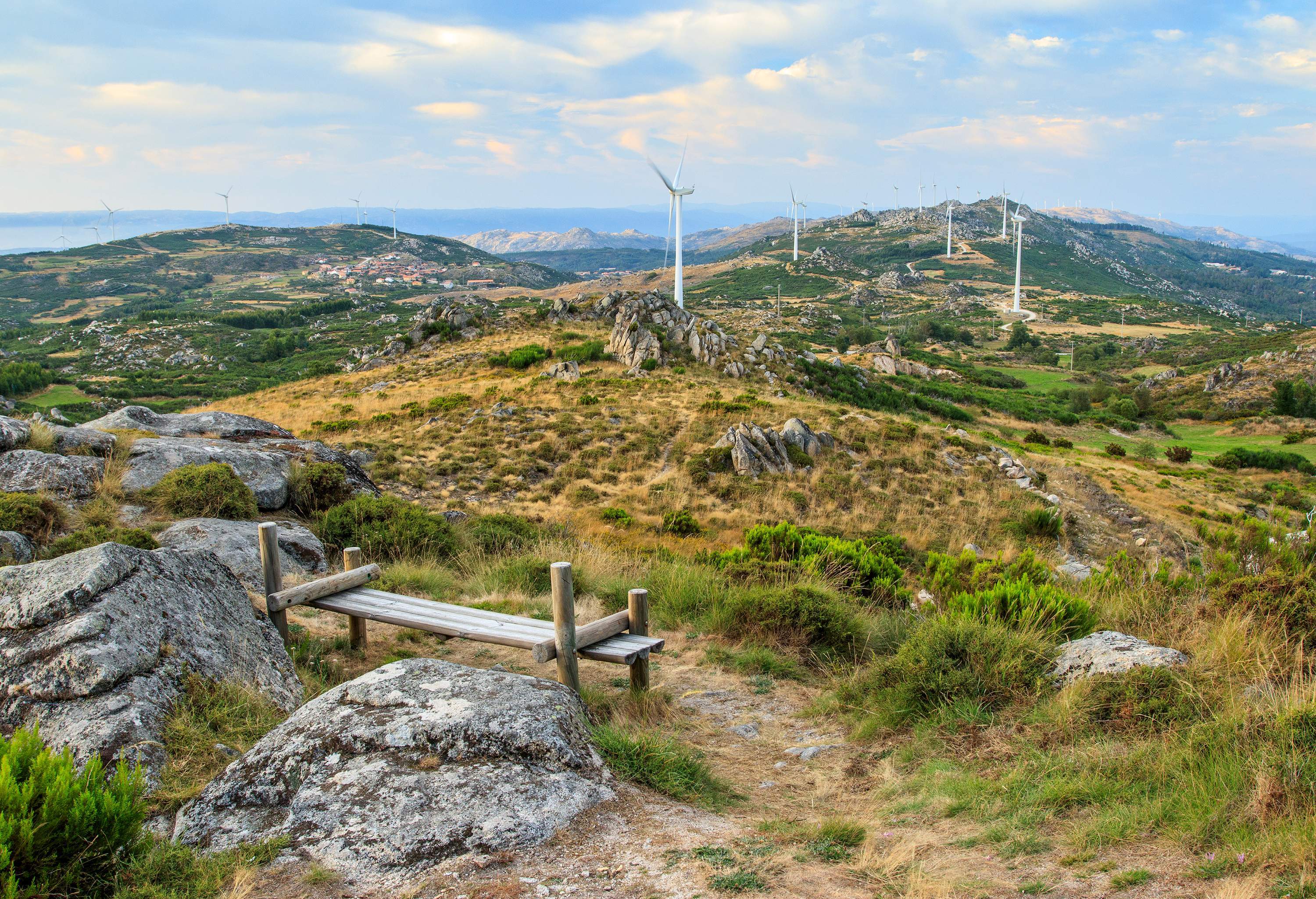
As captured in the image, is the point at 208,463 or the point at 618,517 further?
the point at 618,517

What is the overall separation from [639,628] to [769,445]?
785 inches

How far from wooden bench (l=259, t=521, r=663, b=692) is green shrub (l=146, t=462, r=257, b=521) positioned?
4905 millimetres

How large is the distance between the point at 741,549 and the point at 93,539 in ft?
28.7

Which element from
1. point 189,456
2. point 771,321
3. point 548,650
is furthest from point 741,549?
point 771,321

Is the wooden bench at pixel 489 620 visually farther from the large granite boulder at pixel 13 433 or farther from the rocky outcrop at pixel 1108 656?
the large granite boulder at pixel 13 433

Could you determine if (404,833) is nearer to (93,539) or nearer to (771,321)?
(93,539)

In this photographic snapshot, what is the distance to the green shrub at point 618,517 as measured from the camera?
771 inches

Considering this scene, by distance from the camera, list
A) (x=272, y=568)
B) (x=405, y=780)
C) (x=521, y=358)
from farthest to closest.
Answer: (x=521, y=358)
(x=272, y=568)
(x=405, y=780)

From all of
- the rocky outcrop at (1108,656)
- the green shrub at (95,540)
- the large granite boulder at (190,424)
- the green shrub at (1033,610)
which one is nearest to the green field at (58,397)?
the large granite boulder at (190,424)

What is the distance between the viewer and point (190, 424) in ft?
58.1

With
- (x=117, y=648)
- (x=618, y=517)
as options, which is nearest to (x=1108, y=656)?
(x=117, y=648)

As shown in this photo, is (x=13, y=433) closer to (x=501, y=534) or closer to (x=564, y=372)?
(x=501, y=534)

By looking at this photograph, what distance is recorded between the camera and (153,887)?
3.83 meters

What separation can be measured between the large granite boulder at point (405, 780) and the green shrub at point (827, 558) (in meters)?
6.36
